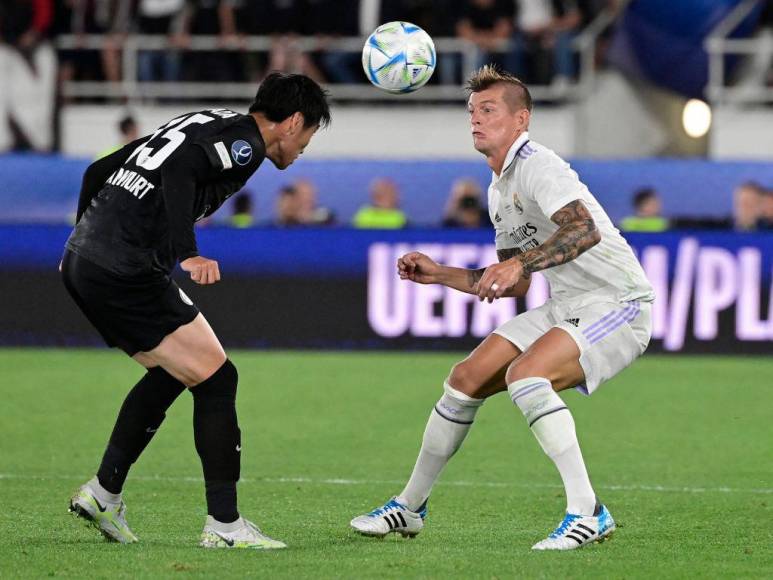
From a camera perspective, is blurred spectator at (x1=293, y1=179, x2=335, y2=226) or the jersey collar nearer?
the jersey collar

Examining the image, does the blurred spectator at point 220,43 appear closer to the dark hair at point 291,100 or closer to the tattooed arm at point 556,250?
the dark hair at point 291,100

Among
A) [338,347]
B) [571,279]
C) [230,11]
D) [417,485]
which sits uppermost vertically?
[230,11]

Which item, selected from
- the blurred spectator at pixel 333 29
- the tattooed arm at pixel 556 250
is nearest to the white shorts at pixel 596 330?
the tattooed arm at pixel 556 250

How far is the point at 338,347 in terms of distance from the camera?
50.9 ft

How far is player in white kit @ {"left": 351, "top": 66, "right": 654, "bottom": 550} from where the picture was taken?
21.3ft

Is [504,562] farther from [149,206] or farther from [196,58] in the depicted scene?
[196,58]

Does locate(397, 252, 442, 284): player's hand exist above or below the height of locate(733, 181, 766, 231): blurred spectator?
above

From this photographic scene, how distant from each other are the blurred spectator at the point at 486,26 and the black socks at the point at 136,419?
13406 millimetres

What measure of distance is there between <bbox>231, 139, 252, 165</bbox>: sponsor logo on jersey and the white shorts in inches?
56.3

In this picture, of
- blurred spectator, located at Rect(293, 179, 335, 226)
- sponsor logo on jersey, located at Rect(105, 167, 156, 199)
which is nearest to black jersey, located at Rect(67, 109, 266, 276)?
sponsor logo on jersey, located at Rect(105, 167, 156, 199)

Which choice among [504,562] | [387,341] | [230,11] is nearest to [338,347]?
[387,341]

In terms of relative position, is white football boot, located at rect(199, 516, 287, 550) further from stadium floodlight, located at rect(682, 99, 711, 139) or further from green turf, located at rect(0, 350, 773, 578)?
stadium floodlight, located at rect(682, 99, 711, 139)

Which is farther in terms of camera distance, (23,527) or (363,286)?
(363,286)

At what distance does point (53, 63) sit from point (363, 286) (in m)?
6.87
